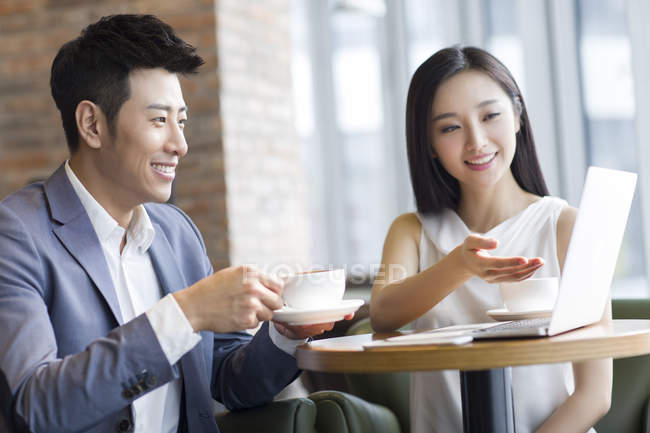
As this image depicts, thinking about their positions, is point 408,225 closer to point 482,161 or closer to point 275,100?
point 482,161

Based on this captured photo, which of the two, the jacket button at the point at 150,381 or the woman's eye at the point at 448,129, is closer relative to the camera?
the jacket button at the point at 150,381

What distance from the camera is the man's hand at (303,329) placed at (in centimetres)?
136

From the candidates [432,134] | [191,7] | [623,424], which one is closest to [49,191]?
[432,134]

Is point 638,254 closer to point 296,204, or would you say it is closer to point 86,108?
point 296,204

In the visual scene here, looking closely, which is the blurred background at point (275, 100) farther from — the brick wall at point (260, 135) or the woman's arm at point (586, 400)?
the woman's arm at point (586, 400)

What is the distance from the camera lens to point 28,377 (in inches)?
48.8

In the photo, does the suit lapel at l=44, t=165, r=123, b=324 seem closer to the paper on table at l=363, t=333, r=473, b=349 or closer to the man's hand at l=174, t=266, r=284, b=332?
the man's hand at l=174, t=266, r=284, b=332

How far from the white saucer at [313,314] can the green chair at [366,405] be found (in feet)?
1.45

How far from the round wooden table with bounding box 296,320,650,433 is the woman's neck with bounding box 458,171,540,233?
57 cm

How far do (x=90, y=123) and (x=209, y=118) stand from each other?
7.50 feet

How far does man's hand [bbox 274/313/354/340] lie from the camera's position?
1.36 meters

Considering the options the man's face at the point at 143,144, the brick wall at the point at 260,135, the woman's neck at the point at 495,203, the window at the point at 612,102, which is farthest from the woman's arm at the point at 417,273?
the window at the point at 612,102

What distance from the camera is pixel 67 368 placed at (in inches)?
48.5

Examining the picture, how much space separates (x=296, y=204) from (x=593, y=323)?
3.11 metres
